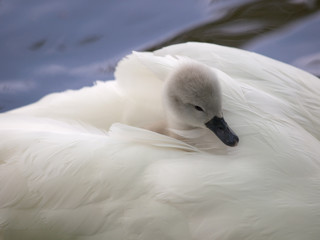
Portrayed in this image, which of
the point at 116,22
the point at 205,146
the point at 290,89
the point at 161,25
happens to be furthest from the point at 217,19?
the point at 205,146

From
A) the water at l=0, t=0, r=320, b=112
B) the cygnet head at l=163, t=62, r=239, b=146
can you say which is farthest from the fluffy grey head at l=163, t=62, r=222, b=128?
the water at l=0, t=0, r=320, b=112

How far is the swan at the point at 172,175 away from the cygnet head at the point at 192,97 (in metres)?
0.01

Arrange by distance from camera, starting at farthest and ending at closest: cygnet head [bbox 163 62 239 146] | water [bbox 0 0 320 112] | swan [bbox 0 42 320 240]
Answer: water [bbox 0 0 320 112], cygnet head [bbox 163 62 239 146], swan [bbox 0 42 320 240]

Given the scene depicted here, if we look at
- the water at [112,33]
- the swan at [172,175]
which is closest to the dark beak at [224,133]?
the swan at [172,175]

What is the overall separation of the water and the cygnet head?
121cm

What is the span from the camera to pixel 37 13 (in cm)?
327

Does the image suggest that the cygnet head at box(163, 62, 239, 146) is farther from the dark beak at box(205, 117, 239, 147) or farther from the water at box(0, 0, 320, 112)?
the water at box(0, 0, 320, 112)

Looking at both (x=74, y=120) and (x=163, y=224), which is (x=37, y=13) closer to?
(x=74, y=120)

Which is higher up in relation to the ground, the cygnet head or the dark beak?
the cygnet head

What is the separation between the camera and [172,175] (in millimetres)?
1584

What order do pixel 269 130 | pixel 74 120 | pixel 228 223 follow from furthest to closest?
pixel 74 120 < pixel 269 130 < pixel 228 223

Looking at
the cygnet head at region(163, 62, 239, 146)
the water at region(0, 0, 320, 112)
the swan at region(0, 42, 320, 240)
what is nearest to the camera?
the swan at region(0, 42, 320, 240)

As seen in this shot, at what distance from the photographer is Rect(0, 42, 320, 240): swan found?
61.4 inches

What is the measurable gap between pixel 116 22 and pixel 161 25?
241mm
